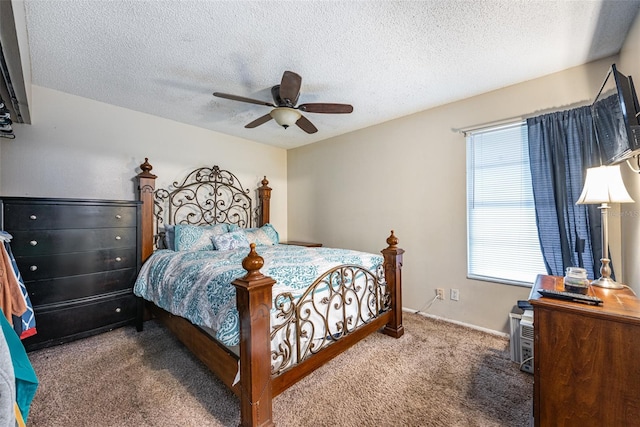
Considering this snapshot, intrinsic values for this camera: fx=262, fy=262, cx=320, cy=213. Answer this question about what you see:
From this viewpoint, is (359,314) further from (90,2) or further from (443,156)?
(90,2)

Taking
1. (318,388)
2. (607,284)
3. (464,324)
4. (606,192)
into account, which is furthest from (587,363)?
(464,324)

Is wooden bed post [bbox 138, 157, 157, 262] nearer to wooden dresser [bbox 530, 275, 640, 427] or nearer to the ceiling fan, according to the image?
the ceiling fan

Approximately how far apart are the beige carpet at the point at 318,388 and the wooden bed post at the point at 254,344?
0.69 ft

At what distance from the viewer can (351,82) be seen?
8.12 feet

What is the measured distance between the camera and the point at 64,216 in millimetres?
2322

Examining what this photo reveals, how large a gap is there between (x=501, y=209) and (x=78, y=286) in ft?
13.5

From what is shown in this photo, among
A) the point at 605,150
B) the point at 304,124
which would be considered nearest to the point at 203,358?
the point at 304,124

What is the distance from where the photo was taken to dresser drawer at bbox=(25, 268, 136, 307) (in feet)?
7.26

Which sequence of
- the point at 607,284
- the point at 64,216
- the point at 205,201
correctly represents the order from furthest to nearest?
1. the point at 205,201
2. the point at 64,216
3. the point at 607,284

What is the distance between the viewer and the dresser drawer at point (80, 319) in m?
2.22

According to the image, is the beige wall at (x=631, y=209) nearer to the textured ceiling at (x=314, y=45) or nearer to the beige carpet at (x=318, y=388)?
the textured ceiling at (x=314, y=45)

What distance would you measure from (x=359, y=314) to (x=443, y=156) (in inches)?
77.9

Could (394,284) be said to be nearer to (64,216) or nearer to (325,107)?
(325,107)

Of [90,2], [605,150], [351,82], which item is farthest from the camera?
[351,82]
